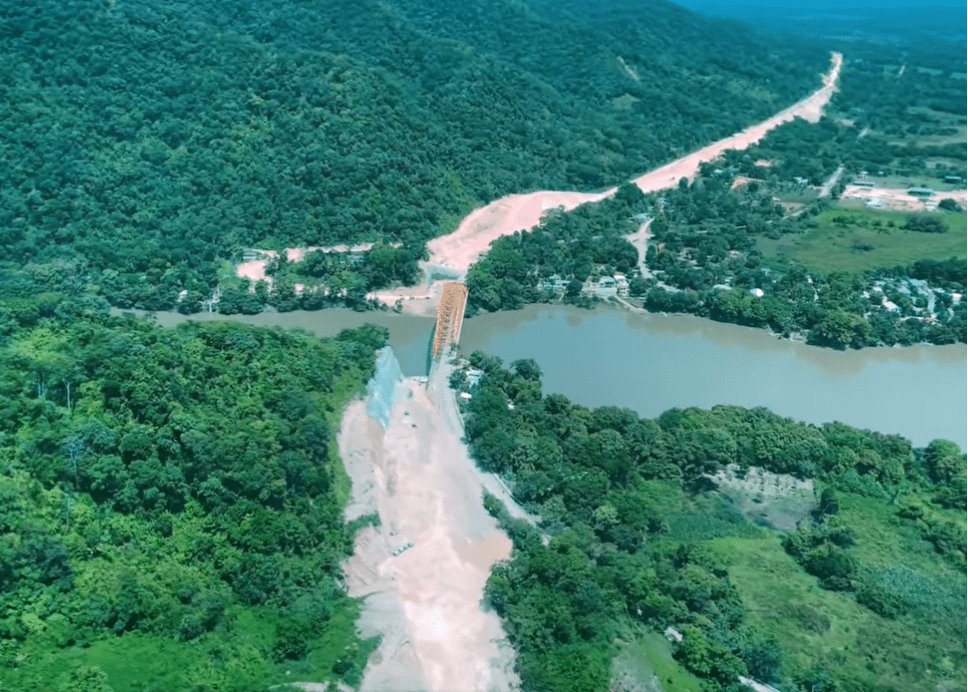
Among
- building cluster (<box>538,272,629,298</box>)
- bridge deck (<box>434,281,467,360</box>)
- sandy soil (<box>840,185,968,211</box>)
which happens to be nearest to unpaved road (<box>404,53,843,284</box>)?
bridge deck (<box>434,281,467,360</box>)

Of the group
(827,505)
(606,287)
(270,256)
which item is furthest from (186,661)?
(606,287)

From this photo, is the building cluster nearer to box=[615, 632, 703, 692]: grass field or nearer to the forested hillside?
the forested hillside

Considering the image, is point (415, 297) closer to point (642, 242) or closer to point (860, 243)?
point (642, 242)

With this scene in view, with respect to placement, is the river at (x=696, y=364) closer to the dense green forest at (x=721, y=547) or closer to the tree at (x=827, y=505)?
the dense green forest at (x=721, y=547)

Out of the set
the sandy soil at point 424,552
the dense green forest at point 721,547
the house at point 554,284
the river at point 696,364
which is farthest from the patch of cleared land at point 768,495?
the house at point 554,284

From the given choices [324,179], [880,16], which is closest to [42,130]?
[324,179]

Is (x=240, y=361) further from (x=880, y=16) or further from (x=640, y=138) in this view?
(x=880, y=16)
